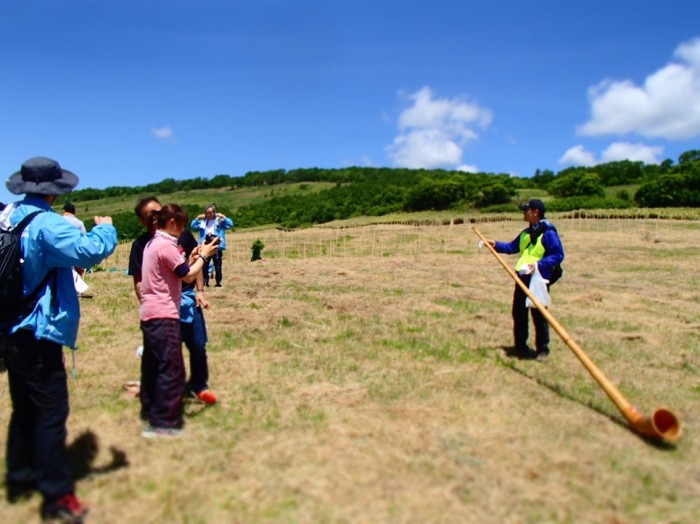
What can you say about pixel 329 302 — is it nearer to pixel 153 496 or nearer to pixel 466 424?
pixel 466 424

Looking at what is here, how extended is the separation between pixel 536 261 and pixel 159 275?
169 inches

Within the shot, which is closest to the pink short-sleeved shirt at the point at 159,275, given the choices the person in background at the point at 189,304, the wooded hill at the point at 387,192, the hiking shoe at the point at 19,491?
the person in background at the point at 189,304

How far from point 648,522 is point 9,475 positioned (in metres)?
4.07

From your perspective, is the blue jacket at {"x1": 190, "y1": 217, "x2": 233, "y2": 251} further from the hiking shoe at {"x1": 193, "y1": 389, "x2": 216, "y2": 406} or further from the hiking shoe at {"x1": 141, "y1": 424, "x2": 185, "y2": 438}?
the hiking shoe at {"x1": 141, "y1": 424, "x2": 185, "y2": 438}

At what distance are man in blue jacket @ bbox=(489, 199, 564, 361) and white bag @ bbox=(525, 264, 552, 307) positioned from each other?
72mm

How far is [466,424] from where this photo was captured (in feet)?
14.8

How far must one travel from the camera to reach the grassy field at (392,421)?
11.1 feet

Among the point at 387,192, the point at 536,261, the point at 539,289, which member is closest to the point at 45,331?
the point at 539,289

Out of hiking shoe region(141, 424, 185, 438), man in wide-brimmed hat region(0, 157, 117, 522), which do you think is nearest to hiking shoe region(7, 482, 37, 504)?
man in wide-brimmed hat region(0, 157, 117, 522)

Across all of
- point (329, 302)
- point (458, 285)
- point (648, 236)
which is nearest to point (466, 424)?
point (329, 302)

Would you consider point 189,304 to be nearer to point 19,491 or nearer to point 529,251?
point 19,491

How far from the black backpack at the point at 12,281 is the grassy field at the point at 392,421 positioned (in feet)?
4.03

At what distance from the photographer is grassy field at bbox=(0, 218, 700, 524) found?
11.1ft

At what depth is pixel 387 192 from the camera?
81.4m
